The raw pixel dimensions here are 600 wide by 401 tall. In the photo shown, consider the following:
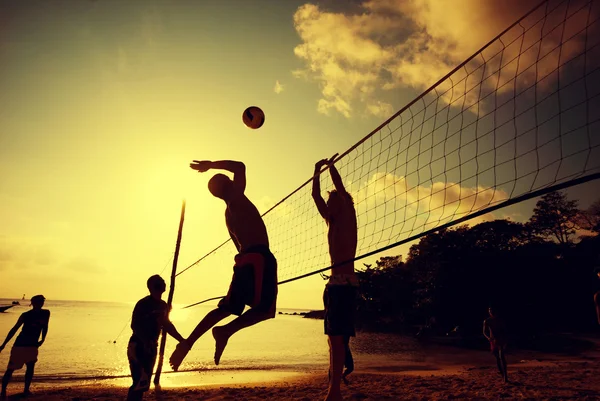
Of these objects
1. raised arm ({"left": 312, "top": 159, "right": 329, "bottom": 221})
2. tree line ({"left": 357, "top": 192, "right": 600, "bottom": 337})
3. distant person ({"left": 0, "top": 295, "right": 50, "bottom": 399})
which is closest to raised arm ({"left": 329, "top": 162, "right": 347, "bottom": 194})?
raised arm ({"left": 312, "top": 159, "right": 329, "bottom": 221})

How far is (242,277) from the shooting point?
3.13 meters

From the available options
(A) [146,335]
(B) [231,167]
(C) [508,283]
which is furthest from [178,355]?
(C) [508,283]

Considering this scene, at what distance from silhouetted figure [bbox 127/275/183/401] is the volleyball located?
2.68 meters

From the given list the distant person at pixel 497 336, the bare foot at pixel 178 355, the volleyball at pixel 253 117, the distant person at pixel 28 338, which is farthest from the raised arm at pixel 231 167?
the distant person at pixel 497 336

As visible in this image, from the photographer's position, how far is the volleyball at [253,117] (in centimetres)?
564

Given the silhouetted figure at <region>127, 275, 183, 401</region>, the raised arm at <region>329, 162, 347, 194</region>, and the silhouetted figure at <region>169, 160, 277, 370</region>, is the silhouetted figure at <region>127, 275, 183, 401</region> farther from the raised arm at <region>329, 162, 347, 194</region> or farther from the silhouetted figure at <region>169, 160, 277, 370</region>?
the raised arm at <region>329, 162, 347, 194</region>

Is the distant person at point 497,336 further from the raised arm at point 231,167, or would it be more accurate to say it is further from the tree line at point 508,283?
the tree line at point 508,283

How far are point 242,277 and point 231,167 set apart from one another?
101 cm

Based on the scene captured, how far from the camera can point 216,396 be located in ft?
22.4

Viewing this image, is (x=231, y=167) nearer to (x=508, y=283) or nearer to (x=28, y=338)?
(x=28, y=338)

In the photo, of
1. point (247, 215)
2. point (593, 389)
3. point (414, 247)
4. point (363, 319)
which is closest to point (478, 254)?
point (414, 247)

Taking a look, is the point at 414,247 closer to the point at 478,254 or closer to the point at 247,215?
the point at 478,254

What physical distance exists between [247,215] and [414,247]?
4168cm

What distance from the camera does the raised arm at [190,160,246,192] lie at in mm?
3379
